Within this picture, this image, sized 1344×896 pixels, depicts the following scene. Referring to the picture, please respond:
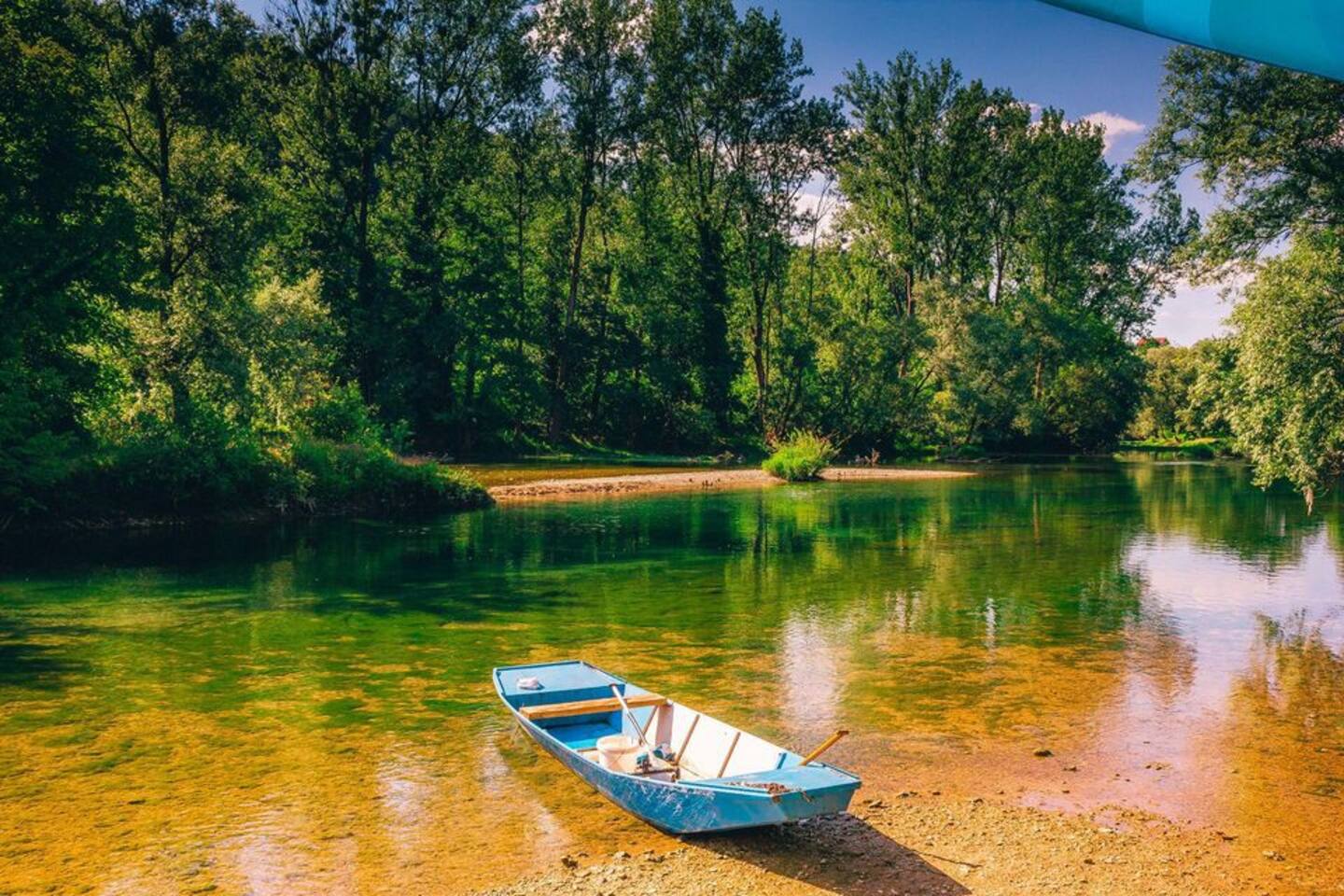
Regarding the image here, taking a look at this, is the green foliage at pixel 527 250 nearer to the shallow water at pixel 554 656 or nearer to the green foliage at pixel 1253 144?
the shallow water at pixel 554 656

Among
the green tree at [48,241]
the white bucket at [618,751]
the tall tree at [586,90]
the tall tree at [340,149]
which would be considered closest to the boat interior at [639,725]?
the white bucket at [618,751]

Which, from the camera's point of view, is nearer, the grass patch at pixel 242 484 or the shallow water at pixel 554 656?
the shallow water at pixel 554 656

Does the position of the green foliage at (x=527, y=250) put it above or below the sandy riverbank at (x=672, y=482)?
above

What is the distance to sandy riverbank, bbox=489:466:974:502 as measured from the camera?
41.8 m

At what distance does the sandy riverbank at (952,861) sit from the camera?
7730 millimetres

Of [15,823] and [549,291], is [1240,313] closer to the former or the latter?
[15,823]

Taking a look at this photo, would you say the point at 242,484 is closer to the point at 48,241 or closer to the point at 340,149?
the point at 48,241

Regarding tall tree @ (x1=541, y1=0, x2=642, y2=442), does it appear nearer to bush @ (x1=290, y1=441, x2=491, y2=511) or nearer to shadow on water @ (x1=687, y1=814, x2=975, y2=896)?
bush @ (x1=290, y1=441, x2=491, y2=511)

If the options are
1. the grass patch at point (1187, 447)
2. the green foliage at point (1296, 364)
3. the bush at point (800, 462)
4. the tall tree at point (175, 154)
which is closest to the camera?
the green foliage at point (1296, 364)

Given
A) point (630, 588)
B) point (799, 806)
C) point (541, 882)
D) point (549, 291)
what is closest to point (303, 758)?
point (541, 882)

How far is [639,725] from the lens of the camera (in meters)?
10.6

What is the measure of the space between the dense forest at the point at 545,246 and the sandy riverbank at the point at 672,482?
215 inches

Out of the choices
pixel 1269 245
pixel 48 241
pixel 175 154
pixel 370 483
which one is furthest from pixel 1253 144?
pixel 175 154

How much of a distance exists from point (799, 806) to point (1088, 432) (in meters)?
74.0
